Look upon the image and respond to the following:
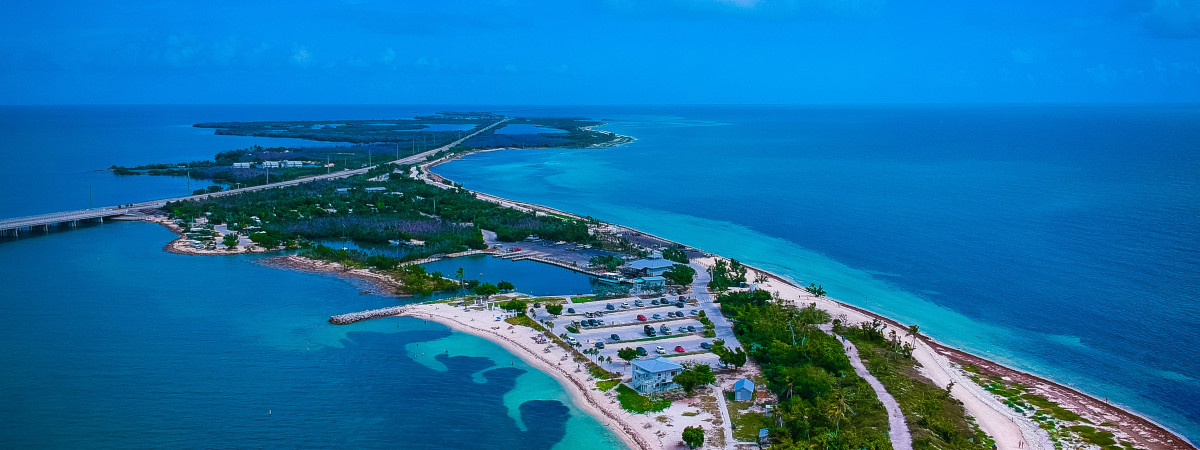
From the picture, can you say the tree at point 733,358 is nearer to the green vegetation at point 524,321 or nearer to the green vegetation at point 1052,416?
the green vegetation at point 524,321

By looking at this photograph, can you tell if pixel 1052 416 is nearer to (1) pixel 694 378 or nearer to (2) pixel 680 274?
(1) pixel 694 378

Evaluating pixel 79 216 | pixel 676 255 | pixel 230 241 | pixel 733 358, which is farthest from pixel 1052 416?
pixel 79 216

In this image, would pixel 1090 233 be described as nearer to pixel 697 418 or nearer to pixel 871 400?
pixel 871 400

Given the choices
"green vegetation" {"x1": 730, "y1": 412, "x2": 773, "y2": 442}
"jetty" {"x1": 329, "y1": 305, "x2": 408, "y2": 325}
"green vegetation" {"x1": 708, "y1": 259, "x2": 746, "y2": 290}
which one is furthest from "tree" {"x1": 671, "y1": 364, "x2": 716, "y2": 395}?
"jetty" {"x1": 329, "y1": 305, "x2": 408, "y2": 325}

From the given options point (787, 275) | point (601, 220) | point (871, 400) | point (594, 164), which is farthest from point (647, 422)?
point (594, 164)

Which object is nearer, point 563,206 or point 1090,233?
point 1090,233

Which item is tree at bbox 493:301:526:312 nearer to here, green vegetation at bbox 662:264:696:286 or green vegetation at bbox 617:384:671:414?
green vegetation at bbox 662:264:696:286
